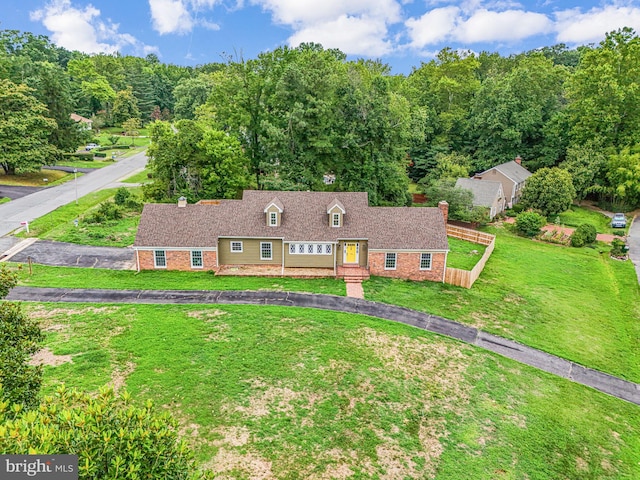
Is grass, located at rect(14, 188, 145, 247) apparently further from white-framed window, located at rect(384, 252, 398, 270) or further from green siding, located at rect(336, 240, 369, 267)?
white-framed window, located at rect(384, 252, 398, 270)

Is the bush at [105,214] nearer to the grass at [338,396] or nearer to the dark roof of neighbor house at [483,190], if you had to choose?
the grass at [338,396]

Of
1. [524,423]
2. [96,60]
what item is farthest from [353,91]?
[96,60]

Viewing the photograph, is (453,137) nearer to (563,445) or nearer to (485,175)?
(485,175)

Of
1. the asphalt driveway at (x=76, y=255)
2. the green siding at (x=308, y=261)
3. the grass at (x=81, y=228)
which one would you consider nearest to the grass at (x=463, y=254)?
the green siding at (x=308, y=261)

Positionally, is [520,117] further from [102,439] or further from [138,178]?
[102,439]

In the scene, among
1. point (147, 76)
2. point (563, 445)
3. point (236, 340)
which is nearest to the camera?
point (563, 445)

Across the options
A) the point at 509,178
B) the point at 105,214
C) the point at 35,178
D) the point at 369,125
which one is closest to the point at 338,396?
the point at 369,125

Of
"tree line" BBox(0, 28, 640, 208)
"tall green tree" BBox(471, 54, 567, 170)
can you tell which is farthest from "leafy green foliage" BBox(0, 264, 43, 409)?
"tall green tree" BBox(471, 54, 567, 170)
